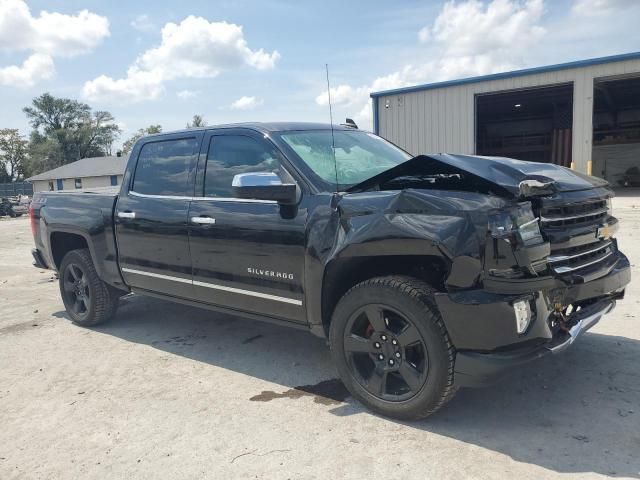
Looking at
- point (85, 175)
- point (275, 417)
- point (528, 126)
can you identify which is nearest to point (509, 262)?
point (275, 417)

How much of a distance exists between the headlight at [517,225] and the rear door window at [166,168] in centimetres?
258

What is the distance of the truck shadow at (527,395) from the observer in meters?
2.89

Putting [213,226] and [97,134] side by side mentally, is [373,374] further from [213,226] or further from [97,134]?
[97,134]

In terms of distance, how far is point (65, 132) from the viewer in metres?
79.3

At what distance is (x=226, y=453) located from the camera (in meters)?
3.03

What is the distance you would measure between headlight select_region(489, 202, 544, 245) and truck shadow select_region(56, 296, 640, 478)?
112 centimetres

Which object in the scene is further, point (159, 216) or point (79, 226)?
point (79, 226)

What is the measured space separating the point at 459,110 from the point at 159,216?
739 inches

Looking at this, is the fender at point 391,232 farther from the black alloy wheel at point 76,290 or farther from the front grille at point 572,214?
the black alloy wheel at point 76,290

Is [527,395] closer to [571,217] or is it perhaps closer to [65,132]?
[571,217]

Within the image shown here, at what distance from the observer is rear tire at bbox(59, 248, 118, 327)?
5.50 metres

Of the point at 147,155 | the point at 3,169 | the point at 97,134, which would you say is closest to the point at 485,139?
the point at 147,155

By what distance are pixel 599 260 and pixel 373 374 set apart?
1660mm

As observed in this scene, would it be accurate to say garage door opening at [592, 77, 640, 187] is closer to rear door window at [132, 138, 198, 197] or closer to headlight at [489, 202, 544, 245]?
rear door window at [132, 138, 198, 197]
